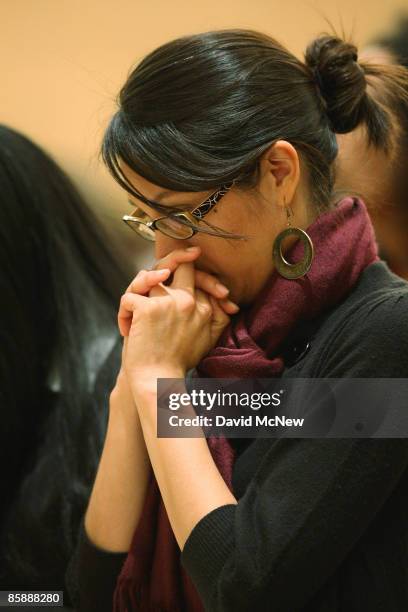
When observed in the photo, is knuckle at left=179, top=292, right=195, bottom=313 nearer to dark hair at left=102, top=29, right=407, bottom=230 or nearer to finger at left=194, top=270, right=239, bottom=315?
finger at left=194, top=270, right=239, bottom=315

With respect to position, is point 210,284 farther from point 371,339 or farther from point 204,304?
point 371,339

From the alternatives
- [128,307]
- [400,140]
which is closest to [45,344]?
[128,307]

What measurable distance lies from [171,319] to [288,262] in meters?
0.17

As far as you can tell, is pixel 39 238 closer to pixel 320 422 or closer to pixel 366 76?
pixel 366 76

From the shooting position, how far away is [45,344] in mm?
1526

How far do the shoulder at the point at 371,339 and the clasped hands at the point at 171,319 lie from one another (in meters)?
0.19

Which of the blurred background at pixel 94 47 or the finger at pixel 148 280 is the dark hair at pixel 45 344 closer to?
the blurred background at pixel 94 47

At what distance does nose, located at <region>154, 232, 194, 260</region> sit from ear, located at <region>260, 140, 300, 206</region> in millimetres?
137

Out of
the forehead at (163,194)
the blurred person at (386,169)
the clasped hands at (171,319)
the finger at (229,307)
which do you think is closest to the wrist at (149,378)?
the clasped hands at (171,319)

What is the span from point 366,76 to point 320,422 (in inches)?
21.7

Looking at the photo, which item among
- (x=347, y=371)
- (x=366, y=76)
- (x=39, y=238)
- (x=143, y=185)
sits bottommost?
(x=39, y=238)

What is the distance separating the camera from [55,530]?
1.38m

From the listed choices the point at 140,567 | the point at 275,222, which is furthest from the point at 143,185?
the point at 140,567

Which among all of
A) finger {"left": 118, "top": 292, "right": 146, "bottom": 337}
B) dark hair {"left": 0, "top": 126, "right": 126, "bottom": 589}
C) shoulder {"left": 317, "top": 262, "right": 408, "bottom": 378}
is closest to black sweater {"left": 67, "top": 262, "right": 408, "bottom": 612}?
shoulder {"left": 317, "top": 262, "right": 408, "bottom": 378}
